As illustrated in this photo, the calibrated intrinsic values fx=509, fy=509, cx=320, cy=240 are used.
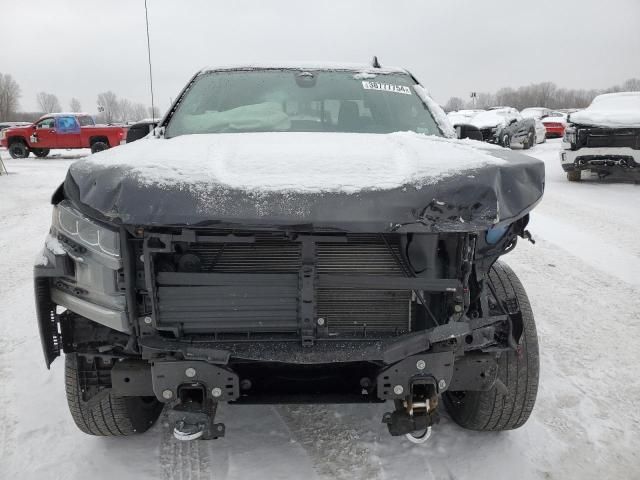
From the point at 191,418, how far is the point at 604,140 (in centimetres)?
1038

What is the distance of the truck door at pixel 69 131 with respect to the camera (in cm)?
1936

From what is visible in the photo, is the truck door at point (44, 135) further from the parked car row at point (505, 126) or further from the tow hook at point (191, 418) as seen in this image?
the tow hook at point (191, 418)

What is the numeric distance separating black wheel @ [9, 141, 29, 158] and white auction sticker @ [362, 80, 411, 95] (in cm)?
2053

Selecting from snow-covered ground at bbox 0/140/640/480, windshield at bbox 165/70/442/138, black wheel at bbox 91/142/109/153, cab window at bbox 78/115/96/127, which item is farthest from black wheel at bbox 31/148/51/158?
windshield at bbox 165/70/442/138

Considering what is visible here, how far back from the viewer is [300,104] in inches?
125

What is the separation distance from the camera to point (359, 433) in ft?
8.50

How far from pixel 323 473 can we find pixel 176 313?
1021 millimetres

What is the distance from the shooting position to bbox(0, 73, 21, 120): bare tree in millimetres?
69062

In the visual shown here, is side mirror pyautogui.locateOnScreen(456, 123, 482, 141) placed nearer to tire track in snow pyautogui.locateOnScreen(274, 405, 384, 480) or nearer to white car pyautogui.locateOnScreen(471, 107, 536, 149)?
tire track in snow pyautogui.locateOnScreen(274, 405, 384, 480)

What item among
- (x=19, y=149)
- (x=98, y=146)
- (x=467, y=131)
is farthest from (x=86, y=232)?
(x=19, y=149)

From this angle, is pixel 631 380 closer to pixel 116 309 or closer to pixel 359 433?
pixel 359 433

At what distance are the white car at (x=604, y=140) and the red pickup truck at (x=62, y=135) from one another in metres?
15.2

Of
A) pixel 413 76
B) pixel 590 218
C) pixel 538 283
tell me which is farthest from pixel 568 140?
pixel 413 76

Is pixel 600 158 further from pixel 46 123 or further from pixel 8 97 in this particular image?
pixel 8 97
